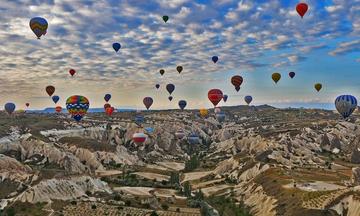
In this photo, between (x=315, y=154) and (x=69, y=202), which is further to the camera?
(x=315, y=154)

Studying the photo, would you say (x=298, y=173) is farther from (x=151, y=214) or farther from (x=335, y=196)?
(x=151, y=214)

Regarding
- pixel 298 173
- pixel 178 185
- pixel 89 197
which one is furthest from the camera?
pixel 178 185

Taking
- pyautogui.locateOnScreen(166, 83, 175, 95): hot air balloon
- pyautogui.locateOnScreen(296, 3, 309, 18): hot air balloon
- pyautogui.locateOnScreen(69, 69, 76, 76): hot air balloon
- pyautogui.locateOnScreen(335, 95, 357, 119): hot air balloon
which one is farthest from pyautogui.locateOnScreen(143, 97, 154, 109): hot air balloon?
pyautogui.locateOnScreen(296, 3, 309, 18): hot air balloon

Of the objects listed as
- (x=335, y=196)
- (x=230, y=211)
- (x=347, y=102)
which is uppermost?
(x=347, y=102)

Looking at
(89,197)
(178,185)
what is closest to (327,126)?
(178,185)

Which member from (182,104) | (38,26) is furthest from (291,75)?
(38,26)

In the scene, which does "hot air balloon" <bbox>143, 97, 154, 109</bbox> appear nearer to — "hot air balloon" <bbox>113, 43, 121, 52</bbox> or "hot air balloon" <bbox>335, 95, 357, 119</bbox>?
"hot air balloon" <bbox>113, 43, 121, 52</bbox>

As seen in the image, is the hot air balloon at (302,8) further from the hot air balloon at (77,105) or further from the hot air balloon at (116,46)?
the hot air balloon at (77,105)
